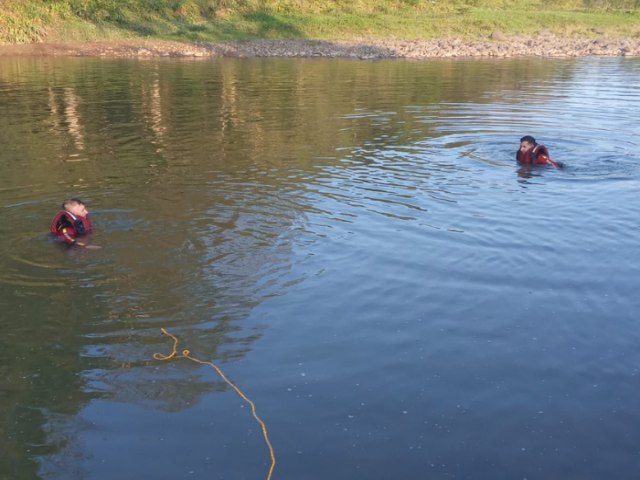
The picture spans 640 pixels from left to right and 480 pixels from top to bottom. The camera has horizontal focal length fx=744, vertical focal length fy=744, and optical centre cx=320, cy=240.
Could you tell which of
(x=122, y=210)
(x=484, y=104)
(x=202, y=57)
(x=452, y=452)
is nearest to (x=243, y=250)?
(x=122, y=210)

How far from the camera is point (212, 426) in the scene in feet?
21.8

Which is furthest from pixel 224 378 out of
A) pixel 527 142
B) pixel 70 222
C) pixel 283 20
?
pixel 283 20

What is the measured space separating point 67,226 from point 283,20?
46592 millimetres

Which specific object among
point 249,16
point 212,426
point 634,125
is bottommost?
point 212,426

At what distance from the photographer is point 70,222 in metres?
11.0

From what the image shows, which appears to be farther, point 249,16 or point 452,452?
point 249,16

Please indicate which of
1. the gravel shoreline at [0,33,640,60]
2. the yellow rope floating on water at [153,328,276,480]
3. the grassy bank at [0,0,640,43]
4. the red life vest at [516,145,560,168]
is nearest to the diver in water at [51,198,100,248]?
the yellow rope floating on water at [153,328,276,480]

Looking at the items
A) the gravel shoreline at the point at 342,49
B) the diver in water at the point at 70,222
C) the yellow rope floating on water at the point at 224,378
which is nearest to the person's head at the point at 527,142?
the diver in water at the point at 70,222

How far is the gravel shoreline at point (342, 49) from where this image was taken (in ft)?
158

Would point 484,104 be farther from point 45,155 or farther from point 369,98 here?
point 45,155

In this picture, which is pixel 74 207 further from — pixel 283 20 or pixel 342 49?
pixel 283 20

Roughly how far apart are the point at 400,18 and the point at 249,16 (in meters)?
11.8

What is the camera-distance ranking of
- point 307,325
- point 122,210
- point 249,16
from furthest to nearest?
point 249,16, point 122,210, point 307,325

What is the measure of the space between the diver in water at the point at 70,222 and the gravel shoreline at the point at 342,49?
3904 cm
